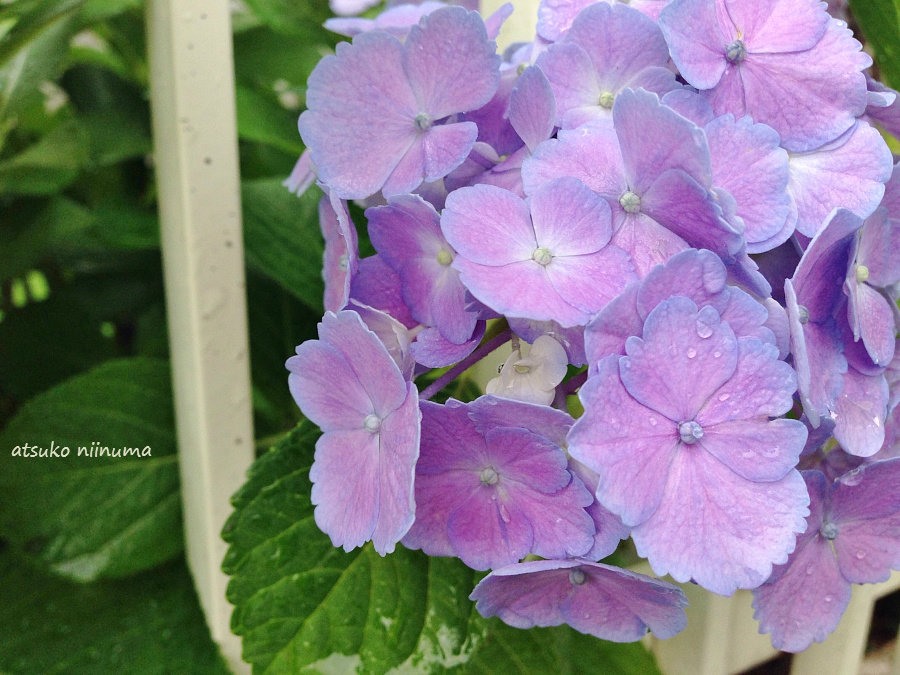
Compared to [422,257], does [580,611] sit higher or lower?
lower

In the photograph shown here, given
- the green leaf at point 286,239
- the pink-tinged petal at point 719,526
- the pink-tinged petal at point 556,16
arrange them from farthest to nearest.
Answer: the green leaf at point 286,239, the pink-tinged petal at point 556,16, the pink-tinged petal at point 719,526

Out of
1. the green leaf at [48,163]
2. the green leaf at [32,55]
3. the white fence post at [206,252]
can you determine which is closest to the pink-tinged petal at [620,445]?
the white fence post at [206,252]

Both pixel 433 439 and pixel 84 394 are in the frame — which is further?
pixel 84 394

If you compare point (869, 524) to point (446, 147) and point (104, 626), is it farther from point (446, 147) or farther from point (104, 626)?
point (104, 626)

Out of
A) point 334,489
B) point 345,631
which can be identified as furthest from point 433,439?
point 345,631

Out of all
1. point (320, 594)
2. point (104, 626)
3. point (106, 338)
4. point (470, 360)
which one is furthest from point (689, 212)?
point (106, 338)

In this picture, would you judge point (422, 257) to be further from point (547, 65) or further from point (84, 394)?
point (84, 394)

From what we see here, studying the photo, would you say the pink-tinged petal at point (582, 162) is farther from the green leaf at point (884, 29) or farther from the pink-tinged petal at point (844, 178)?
the green leaf at point (884, 29)
